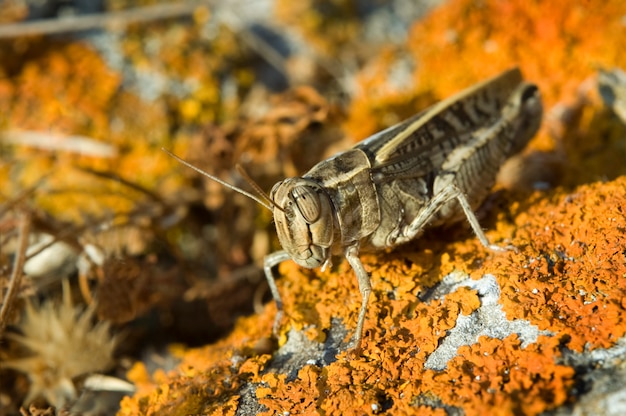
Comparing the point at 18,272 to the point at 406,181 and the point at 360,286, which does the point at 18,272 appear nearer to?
the point at 360,286

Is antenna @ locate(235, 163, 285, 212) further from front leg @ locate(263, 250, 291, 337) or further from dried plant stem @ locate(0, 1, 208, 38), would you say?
dried plant stem @ locate(0, 1, 208, 38)

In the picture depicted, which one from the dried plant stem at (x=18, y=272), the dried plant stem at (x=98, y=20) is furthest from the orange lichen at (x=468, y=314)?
the dried plant stem at (x=98, y=20)

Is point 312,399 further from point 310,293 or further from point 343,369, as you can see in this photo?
point 310,293

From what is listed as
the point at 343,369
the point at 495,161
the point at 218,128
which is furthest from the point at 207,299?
the point at 495,161

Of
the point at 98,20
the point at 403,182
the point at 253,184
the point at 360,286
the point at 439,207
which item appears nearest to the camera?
the point at 253,184

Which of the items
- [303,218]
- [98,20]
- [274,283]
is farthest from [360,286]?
[98,20]

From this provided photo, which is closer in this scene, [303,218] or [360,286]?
[303,218]

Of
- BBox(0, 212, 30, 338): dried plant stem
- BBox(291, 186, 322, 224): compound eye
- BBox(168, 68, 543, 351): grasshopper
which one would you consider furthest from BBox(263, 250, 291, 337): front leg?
BBox(0, 212, 30, 338): dried plant stem
